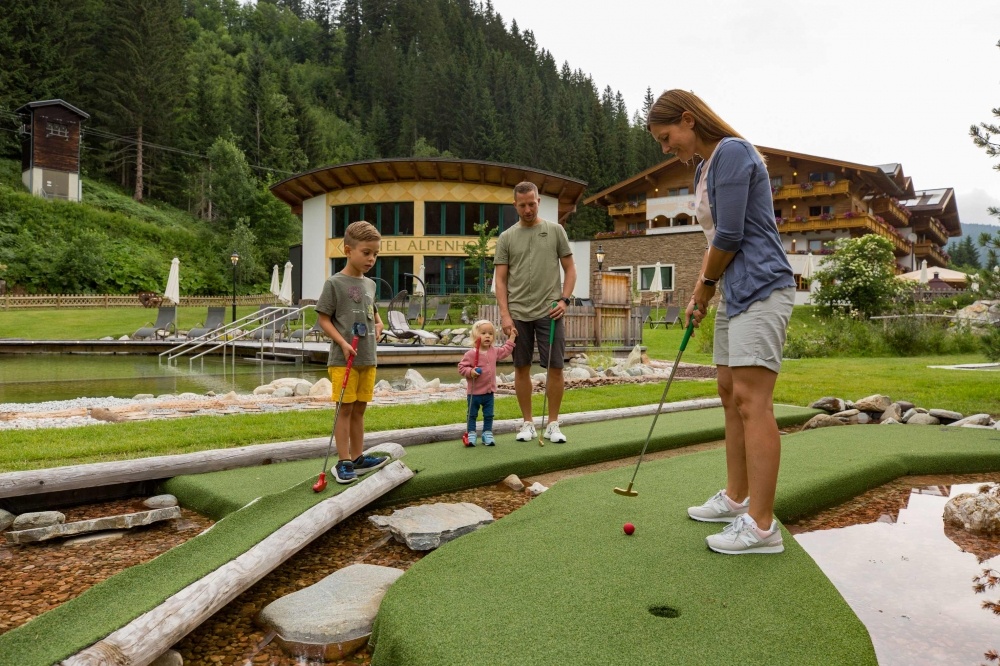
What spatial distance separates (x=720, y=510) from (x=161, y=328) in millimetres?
19197

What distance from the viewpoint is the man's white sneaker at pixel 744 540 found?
8.25 ft

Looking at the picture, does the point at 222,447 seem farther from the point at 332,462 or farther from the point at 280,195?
the point at 280,195

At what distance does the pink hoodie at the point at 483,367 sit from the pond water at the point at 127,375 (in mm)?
5653

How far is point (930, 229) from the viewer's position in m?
49.8

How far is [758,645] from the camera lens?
1.85 metres

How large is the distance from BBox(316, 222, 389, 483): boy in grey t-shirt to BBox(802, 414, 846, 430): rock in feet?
12.9

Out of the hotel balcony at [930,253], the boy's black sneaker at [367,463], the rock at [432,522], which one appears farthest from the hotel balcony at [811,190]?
the rock at [432,522]

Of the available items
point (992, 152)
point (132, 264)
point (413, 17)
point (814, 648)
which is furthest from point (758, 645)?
point (413, 17)

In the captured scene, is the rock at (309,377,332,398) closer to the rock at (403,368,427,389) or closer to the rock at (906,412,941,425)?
the rock at (403,368,427,389)

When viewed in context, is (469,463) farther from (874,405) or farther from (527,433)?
(874,405)

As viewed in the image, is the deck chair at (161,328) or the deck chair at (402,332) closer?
the deck chair at (402,332)

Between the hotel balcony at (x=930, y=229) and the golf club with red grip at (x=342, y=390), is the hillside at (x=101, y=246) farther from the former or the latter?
the hotel balcony at (x=930, y=229)

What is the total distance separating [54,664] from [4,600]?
97 centimetres

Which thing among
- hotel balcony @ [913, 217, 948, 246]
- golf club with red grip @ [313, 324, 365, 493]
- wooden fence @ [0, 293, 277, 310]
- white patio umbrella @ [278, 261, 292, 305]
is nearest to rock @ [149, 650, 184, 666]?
golf club with red grip @ [313, 324, 365, 493]
